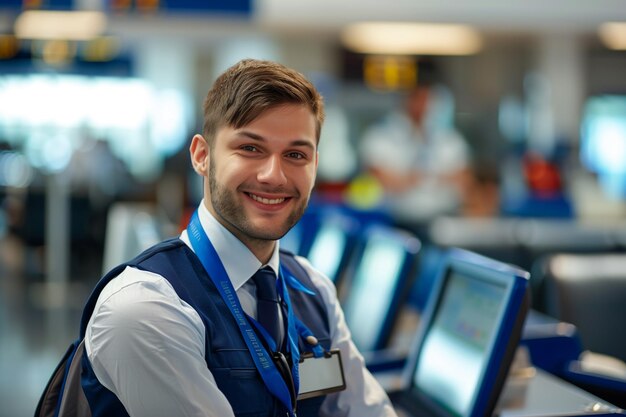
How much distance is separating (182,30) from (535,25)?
17.1ft

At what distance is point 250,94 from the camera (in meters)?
1.53

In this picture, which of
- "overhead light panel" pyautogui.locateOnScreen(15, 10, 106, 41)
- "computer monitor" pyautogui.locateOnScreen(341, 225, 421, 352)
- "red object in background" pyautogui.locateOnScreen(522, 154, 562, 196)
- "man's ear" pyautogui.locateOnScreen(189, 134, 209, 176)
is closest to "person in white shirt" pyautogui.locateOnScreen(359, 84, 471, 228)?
"red object in background" pyautogui.locateOnScreen(522, 154, 562, 196)

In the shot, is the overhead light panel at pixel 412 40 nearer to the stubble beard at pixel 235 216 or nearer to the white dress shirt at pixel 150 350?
the stubble beard at pixel 235 216

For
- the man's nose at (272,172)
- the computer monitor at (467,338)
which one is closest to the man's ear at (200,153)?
the man's nose at (272,172)

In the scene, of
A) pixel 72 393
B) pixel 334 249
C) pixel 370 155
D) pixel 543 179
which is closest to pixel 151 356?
pixel 72 393

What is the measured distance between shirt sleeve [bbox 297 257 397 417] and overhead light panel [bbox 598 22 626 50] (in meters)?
10.8

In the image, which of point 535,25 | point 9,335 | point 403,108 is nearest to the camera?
point 9,335

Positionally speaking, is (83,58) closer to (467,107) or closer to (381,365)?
(467,107)

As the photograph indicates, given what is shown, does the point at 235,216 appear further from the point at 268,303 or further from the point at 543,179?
the point at 543,179

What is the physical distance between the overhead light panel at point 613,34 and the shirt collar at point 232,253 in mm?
11057

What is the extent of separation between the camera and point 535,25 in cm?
1175

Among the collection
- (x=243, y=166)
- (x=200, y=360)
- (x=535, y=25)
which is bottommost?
(x=200, y=360)

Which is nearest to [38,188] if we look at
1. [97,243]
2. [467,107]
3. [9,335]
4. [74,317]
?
[97,243]

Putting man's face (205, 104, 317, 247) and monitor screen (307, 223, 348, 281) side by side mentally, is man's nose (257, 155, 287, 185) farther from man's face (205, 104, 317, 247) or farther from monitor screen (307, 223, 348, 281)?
monitor screen (307, 223, 348, 281)
